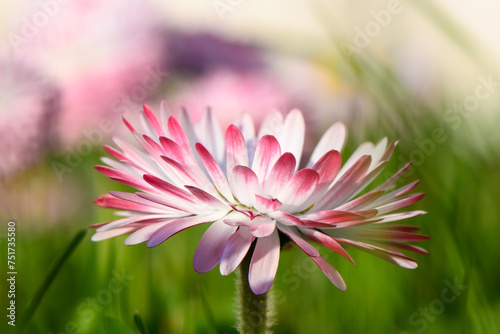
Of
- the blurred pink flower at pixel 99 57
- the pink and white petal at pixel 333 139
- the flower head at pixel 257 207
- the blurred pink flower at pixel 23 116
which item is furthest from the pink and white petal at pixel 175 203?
the blurred pink flower at pixel 99 57

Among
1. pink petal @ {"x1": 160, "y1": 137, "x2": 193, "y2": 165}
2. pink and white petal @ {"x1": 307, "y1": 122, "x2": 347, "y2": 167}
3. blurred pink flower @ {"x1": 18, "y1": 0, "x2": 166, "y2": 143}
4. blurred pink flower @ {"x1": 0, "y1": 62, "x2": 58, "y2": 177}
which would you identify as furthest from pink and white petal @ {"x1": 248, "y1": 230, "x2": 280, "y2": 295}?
blurred pink flower @ {"x1": 18, "y1": 0, "x2": 166, "y2": 143}

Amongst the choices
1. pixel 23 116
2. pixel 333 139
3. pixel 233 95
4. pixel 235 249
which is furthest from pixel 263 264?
pixel 233 95

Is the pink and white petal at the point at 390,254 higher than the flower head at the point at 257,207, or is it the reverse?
the flower head at the point at 257,207

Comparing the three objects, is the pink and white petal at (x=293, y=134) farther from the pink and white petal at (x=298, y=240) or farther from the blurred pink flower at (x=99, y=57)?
the blurred pink flower at (x=99, y=57)

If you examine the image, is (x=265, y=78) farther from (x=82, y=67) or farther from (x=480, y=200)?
→ (x=480, y=200)

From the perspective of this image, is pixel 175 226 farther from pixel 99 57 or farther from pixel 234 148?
pixel 99 57

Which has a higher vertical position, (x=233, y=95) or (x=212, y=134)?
(x=233, y=95)
